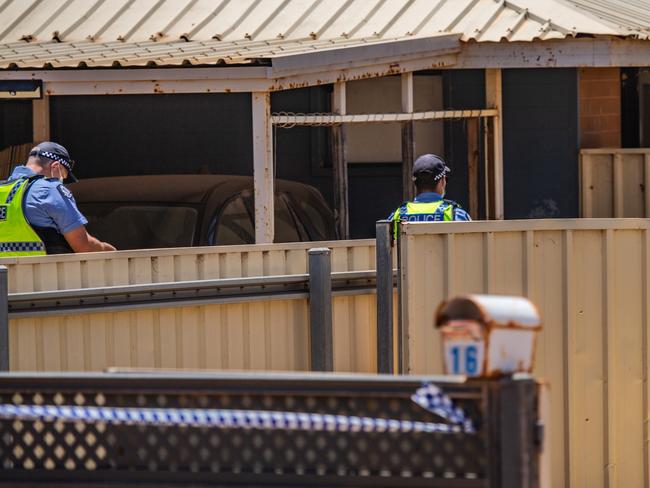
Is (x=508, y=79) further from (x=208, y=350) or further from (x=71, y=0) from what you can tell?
(x=208, y=350)

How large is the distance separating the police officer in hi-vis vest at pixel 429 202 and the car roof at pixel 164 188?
2.90m

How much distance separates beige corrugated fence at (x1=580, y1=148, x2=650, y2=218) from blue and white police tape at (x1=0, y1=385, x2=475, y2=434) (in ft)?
29.4

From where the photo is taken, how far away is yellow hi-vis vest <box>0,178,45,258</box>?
287 inches

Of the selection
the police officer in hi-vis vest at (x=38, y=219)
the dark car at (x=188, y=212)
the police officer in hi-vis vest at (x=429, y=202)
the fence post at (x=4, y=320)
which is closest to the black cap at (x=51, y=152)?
the police officer in hi-vis vest at (x=38, y=219)

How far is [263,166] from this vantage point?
32.6 feet

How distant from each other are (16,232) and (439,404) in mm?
4399

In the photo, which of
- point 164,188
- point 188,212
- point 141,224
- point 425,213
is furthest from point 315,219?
point 425,213

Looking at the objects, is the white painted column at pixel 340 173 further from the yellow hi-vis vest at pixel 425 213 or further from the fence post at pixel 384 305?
the fence post at pixel 384 305

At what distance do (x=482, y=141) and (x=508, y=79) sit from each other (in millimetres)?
798

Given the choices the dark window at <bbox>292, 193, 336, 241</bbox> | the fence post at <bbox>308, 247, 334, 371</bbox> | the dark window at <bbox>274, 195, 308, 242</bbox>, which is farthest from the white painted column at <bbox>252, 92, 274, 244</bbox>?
the fence post at <bbox>308, 247, 334, 371</bbox>

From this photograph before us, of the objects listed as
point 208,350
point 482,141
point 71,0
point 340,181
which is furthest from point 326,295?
point 71,0

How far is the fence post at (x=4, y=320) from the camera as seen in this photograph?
604 centimetres

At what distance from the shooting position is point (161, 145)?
49.3ft

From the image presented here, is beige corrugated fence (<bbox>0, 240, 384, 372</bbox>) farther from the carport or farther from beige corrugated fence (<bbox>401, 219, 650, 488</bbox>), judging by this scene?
the carport
